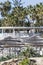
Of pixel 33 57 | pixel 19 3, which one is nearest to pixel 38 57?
pixel 33 57

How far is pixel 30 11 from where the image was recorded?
25.0 meters

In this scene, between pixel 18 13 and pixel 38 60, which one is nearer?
pixel 38 60

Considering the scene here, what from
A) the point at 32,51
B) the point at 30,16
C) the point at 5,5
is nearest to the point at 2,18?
the point at 5,5

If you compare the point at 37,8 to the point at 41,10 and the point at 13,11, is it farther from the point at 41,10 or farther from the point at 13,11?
the point at 13,11

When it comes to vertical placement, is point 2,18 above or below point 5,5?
below

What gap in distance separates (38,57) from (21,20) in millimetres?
15899

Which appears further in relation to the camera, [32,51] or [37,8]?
[37,8]

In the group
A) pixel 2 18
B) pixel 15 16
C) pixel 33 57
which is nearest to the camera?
pixel 33 57

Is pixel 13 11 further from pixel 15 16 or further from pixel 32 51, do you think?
pixel 32 51

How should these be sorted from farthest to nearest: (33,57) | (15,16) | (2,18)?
(2,18), (15,16), (33,57)

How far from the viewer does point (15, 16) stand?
80.5 ft

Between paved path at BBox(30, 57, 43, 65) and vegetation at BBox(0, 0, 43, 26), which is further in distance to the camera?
vegetation at BBox(0, 0, 43, 26)

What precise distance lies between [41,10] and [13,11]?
134 inches

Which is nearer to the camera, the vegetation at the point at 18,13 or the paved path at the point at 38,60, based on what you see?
the paved path at the point at 38,60
